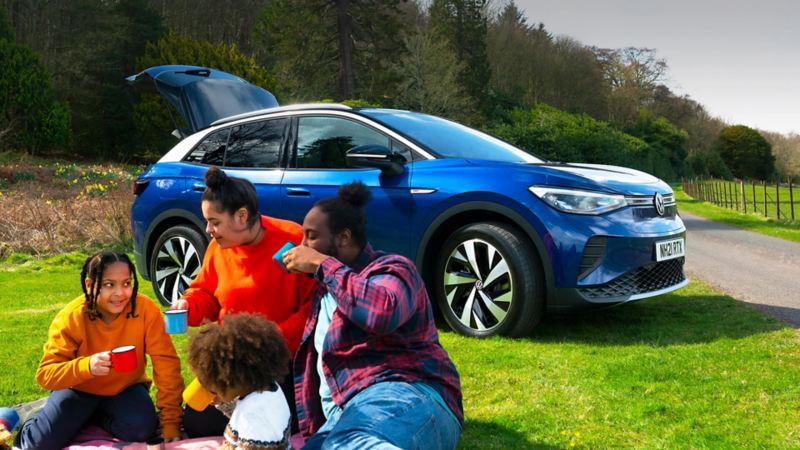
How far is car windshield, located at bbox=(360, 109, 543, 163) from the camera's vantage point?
5914mm

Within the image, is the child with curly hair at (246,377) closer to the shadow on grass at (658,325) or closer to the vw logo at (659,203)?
the shadow on grass at (658,325)

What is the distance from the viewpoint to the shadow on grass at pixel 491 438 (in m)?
3.58

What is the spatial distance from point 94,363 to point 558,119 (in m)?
37.9

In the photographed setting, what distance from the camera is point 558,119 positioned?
39406 millimetres

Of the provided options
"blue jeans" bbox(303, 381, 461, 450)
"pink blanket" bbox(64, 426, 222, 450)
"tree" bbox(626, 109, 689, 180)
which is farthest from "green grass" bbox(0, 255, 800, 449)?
"tree" bbox(626, 109, 689, 180)

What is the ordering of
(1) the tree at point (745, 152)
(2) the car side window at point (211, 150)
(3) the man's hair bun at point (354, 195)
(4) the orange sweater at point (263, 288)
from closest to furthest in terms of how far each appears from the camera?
(3) the man's hair bun at point (354, 195) < (4) the orange sweater at point (263, 288) < (2) the car side window at point (211, 150) < (1) the tree at point (745, 152)

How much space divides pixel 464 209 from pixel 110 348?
2723 mm

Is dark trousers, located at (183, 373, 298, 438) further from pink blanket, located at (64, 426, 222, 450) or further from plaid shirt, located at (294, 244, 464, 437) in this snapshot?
plaid shirt, located at (294, 244, 464, 437)

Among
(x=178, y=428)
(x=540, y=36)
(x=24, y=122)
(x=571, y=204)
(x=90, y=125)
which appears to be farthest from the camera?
(x=540, y=36)

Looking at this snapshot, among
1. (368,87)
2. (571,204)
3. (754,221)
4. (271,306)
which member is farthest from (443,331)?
(368,87)

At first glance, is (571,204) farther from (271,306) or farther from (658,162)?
(658,162)

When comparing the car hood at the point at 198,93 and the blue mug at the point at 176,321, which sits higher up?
the car hood at the point at 198,93

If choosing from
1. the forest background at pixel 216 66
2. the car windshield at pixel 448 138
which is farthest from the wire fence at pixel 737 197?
the car windshield at pixel 448 138

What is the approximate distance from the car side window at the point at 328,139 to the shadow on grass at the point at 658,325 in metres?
2.01
